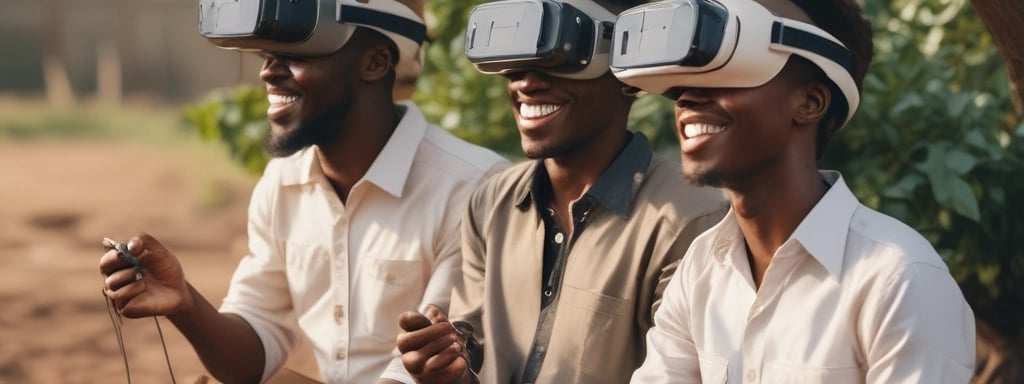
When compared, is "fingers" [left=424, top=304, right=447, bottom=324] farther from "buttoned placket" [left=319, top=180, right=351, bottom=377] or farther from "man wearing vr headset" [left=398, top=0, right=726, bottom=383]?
"buttoned placket" [left=319, top=180, right=351, bottom=377]

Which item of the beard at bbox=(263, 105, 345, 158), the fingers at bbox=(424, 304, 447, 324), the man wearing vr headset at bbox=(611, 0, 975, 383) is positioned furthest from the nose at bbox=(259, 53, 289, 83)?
the man wearing vr headset at bbox=(611, 0, 975, 383)

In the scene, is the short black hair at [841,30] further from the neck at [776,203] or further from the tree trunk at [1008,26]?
the tree trunk at [1008,26]

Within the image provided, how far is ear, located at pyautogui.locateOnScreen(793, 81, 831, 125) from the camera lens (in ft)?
8.62

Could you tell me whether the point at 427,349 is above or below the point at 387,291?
above

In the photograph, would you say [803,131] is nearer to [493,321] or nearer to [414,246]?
[493,321]

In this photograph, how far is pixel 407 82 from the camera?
3.91m

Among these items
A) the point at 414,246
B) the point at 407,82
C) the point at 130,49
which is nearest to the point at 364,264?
the point at 414,246

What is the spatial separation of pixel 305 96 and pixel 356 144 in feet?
0.65

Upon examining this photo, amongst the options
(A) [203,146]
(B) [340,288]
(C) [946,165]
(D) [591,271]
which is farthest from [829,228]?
(A) [203,146]

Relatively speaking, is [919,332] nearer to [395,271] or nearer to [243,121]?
[395,271]

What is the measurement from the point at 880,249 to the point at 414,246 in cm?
144

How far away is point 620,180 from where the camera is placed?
10.2 ft

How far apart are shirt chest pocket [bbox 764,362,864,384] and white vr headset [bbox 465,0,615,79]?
83 centimetres

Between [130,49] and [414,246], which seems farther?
[130,49]
